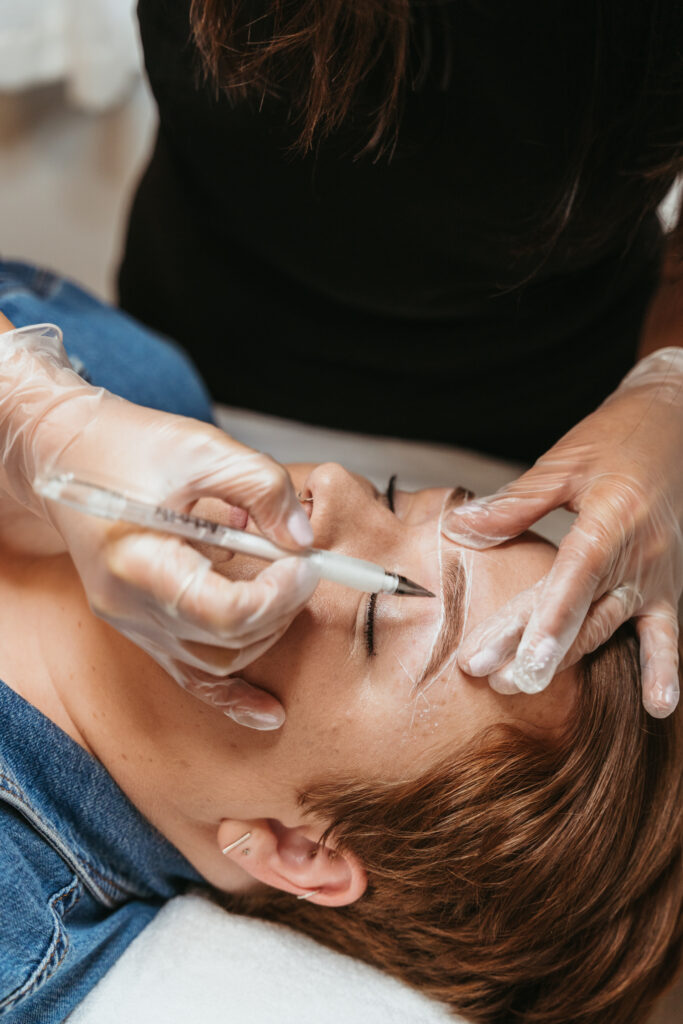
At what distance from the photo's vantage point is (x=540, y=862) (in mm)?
1119

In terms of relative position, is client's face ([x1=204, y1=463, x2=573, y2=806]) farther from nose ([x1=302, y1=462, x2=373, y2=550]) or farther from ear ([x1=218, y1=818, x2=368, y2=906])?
ear ([x1=218, y1=818, x2=368, y2=906])

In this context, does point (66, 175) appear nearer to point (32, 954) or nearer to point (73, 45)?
point (73, 45)

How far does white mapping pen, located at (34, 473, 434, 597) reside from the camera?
839 millimetres

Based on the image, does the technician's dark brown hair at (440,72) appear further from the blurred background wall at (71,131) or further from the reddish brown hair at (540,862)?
the blurred background wall at (71,131)

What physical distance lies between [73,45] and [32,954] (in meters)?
1.75

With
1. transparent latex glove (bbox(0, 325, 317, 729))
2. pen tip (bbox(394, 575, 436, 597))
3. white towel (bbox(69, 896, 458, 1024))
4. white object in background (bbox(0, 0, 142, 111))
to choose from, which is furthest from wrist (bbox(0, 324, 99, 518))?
white object in background (bbox(0, 0, 142, 111))

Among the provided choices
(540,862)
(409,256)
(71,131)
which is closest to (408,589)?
(540,862)

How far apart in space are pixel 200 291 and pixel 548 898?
3.82 ft

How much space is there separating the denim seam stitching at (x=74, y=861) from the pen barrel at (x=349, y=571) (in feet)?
1.77

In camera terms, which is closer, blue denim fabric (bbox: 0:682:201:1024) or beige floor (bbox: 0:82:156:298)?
blue denim fabric (bbox: 0:682:201:1024)

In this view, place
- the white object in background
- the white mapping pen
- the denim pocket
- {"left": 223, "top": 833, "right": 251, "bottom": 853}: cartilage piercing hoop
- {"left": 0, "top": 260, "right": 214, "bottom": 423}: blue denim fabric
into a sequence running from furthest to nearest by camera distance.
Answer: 1. the white object in background
2. {"left": 0, "top": 260, "right": 214, "bottom": 423}: blue denim fabric
3. {"left": 223, "top": 833, "right": 251, "bottom": 853}: cartilage piercing hoop
4. the denim pocket
5. the white mapping pen

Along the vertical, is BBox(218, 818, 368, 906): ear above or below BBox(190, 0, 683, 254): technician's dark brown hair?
below

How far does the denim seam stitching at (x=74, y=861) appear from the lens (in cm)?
113

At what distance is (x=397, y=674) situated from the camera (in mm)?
1072
